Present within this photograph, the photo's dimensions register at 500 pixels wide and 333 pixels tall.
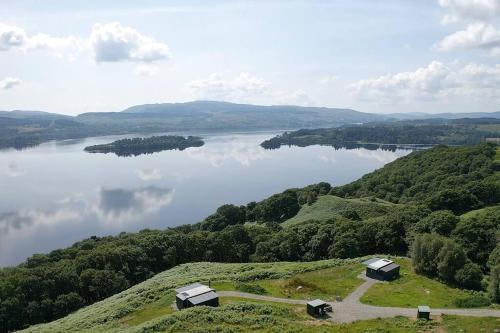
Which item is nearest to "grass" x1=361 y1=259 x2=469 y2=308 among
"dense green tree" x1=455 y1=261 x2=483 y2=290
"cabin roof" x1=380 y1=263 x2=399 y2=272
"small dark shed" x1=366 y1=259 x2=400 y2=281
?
"small dark shed" x1=366 y1=259 x2=400 y2=281

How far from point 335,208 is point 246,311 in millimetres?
79211

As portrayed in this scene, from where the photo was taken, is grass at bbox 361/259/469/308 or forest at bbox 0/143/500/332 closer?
grass at bbox 361/259/469/308

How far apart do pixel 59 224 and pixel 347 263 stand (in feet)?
351

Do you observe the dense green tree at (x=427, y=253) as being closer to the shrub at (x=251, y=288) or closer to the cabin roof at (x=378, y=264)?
the cabin roof at (x=378, y=264)

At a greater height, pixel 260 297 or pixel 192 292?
pixel 192 292

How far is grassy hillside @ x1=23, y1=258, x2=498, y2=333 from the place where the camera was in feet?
117

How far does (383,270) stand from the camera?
50312 mm

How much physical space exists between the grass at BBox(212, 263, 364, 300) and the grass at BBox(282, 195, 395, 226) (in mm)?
49095

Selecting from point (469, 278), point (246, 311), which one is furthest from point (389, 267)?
point (246, 311)

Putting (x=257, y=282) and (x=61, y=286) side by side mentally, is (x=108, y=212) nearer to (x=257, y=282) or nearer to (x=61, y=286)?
(x=61, y=286)

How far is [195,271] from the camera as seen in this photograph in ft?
203

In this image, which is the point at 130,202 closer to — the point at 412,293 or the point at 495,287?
the point at 412,293

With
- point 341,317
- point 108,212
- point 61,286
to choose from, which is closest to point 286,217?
point 108,212

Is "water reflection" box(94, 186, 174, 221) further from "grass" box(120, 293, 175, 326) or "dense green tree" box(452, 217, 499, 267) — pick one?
"dense green tree" box(452, 217, 499, 267)
